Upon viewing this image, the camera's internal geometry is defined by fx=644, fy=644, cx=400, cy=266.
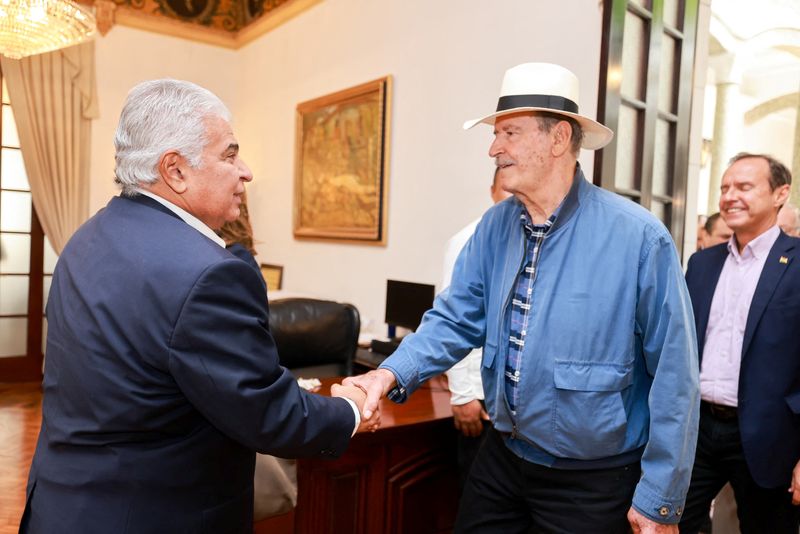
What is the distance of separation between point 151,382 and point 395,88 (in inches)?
152

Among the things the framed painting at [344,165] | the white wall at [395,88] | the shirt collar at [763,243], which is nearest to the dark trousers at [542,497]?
the shirt collar at [763,243]

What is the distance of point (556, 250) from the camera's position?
176 cm

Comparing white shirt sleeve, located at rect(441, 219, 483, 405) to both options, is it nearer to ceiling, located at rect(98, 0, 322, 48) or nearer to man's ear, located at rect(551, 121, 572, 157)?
man's ear, located at rect(551, 121, 572, 157)

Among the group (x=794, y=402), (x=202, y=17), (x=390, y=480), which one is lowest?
(x=390, y=480)

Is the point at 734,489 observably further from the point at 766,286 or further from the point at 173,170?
the point at 173,170

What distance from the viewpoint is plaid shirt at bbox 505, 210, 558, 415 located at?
1.78 metres

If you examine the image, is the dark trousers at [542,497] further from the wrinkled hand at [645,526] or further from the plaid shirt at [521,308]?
the plaid shirt at [521,308]

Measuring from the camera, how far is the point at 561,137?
186 cm

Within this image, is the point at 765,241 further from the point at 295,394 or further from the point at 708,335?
the point at 295,394

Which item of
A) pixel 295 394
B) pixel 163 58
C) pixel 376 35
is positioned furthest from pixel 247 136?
pixel 295 394

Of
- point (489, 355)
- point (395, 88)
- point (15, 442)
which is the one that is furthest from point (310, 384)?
point (15, 442)

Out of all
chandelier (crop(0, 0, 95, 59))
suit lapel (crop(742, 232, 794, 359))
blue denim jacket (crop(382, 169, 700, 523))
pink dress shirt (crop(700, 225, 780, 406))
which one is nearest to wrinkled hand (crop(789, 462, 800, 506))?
pink dress shirt (crop(700, 225, 780, 406))

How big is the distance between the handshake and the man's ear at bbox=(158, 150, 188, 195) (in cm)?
70

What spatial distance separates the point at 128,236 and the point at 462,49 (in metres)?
3.31
